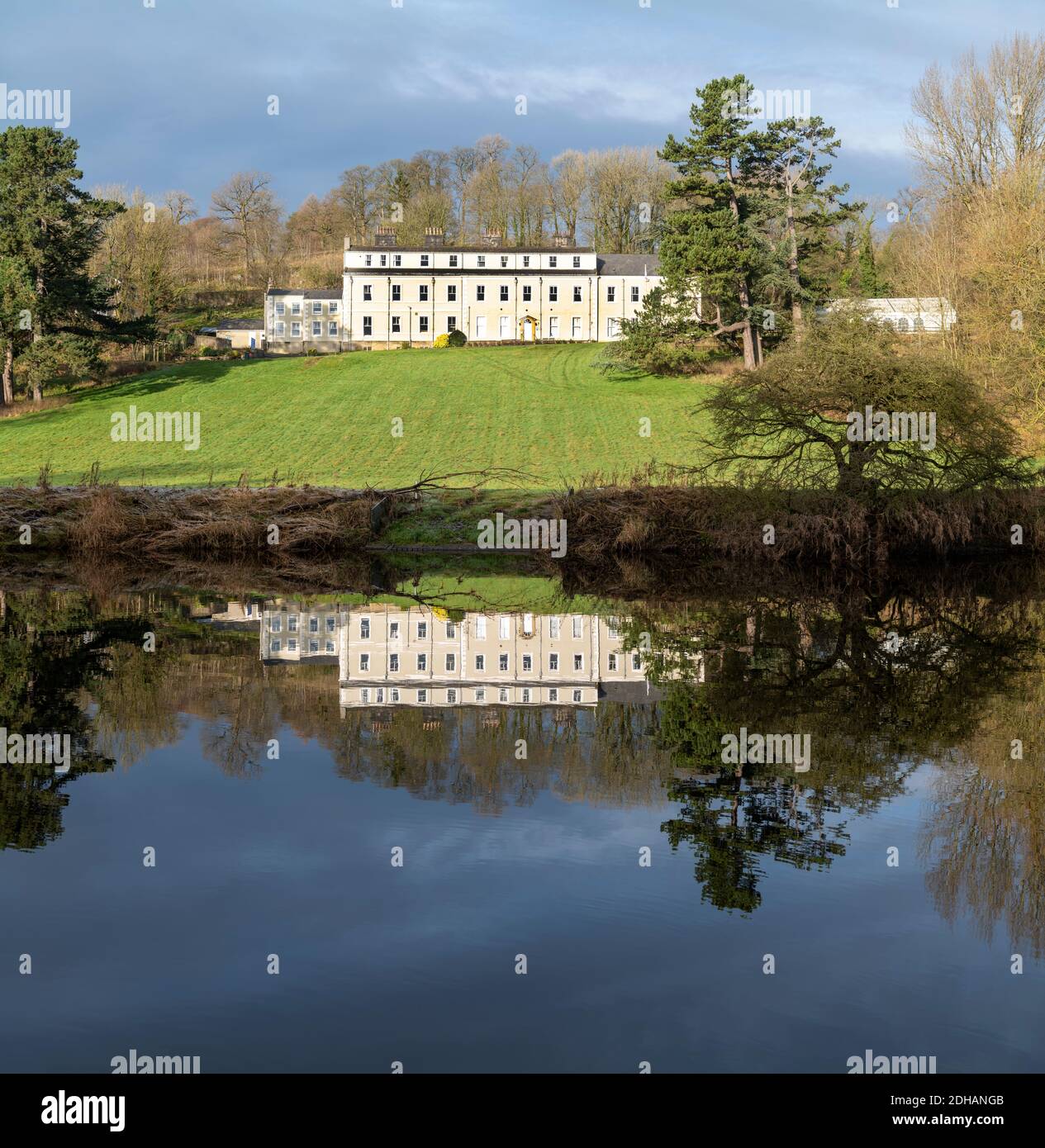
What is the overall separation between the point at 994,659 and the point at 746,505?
36.0ft

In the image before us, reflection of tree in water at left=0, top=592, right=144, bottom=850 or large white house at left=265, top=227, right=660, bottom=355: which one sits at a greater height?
large white house at left=265, top=227, right=660, bottom=355

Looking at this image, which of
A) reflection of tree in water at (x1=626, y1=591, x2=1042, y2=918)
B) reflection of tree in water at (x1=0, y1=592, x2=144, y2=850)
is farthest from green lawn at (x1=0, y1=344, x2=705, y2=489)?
reflection of tree in water at (x1=0, y1=592, x2=144, y2=850)

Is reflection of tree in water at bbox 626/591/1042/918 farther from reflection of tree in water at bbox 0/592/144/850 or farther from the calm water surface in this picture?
reflection of tree in water at bbox 0/592/144/850

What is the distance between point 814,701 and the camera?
12523 millimetres

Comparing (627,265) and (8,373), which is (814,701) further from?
(627,265)

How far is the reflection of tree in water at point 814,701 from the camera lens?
8.47 meters

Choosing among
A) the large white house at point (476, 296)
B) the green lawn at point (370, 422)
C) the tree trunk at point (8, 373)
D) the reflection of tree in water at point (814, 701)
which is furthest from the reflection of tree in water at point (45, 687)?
the large white house at point (476, 296)

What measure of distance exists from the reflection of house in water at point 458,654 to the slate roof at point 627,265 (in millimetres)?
79494

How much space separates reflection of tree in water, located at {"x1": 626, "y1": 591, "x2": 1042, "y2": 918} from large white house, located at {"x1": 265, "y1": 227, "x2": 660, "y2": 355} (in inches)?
2978

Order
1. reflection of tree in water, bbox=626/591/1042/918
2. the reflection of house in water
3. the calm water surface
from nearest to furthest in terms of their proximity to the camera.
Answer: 1. the calm water surface
2. reflection of tree in water, bbox=626/591/1042/918
3. the reflection of house in water

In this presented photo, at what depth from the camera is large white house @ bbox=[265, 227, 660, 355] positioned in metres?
93.4

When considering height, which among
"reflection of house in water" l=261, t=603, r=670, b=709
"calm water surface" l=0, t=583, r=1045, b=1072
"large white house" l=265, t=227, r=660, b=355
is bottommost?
"calm water surface" l=0, t=583, r=1045, b=1072

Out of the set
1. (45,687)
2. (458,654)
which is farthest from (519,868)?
(458,654)
